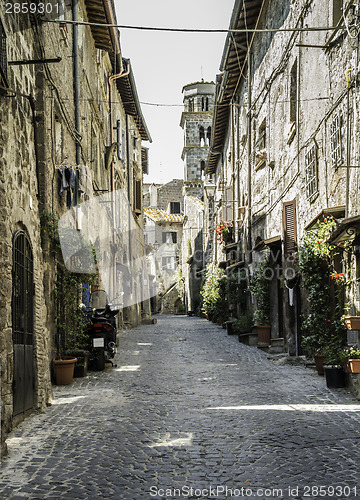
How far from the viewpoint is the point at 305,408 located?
23.6ft

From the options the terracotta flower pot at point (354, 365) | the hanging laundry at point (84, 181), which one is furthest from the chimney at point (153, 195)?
the terracotta flower pot at point (354, 365)

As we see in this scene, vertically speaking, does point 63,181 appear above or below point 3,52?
below

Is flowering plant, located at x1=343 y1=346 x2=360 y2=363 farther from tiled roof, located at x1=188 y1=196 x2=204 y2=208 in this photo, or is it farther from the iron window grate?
tiled roof, located at x1=188 y1=196 x2=204 y2=208

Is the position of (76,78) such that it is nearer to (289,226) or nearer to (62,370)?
(289,226)

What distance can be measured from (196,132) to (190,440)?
41.6m

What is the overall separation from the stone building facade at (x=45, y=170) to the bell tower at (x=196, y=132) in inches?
976

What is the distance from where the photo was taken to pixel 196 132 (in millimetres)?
45875

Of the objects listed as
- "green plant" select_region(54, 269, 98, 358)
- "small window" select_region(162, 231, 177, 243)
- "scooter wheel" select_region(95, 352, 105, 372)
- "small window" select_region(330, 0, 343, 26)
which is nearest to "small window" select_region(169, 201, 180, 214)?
"small window" select_region(162, 231, 177, 243)

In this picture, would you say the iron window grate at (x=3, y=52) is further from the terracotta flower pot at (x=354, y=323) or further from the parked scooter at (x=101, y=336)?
the parked scooter at (x=101, y=336)

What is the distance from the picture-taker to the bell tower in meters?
45.5

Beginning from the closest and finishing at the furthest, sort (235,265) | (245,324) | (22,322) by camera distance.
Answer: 1. (22,322)
2. (245,324)
3. (235,265)

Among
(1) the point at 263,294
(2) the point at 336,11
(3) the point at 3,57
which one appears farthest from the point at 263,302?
(3) the point at 3,57

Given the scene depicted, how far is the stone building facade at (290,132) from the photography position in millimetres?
8898

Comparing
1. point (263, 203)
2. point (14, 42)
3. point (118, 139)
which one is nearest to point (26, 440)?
point (14, 42)
